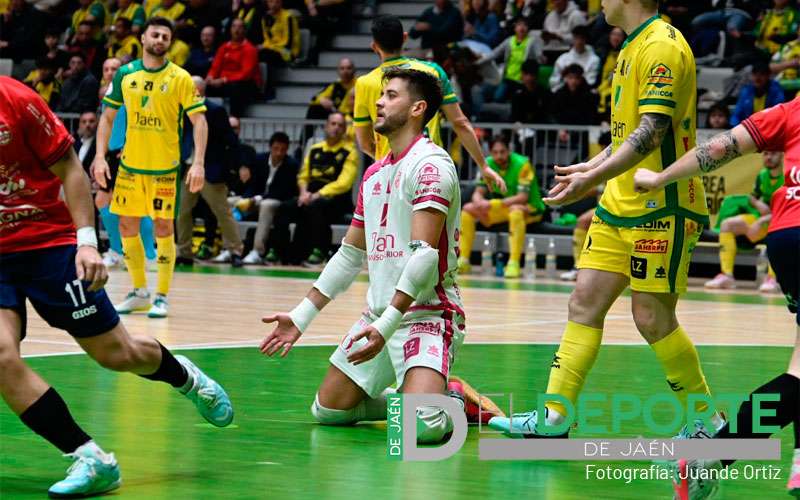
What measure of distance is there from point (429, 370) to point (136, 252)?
253 inches

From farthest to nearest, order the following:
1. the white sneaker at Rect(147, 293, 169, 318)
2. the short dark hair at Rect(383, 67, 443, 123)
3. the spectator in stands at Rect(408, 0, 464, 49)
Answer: the spectator in stands at Rect(408, 0, 464, 49), the white sneaker at Rect(147, 293, 169, 318), the short dark hair at Rect(383, 67, 443, 123)

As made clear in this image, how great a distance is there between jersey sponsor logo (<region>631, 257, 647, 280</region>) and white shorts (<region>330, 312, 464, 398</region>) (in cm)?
100

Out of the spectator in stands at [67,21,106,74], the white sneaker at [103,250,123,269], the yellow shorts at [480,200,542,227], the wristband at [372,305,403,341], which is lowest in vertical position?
the white sneaker at [103,250,123,269]

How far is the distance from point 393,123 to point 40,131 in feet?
6.28

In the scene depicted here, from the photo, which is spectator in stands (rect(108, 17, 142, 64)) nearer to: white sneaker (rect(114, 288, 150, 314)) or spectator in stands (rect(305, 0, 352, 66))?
spectator in stands (rect(305, 0, 352, 66))

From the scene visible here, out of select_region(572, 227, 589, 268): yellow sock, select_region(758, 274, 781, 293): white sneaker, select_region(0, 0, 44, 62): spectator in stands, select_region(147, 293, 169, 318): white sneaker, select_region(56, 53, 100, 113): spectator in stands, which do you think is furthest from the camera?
select_region(0, 0, 44, 62): spectator in stands

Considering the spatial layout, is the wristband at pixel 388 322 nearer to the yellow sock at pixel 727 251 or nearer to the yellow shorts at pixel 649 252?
the yellow shorts at pixel 649 252

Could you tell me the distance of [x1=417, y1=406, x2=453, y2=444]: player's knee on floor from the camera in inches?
260

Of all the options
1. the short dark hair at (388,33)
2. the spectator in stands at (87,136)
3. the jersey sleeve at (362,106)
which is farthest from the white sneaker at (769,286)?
the spectator in stands at (87,136)

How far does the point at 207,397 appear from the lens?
21.1 ft

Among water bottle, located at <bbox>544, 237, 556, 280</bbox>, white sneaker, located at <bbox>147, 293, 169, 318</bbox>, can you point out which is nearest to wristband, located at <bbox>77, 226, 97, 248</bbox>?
white sneaker, located at <bbox>147, 293, 169, 318</bbox>

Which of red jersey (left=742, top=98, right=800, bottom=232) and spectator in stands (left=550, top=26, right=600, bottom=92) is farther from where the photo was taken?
spectator in stands (left=550, top=26, right=600, bottom=92)

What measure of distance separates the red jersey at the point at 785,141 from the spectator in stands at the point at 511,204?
12.7m

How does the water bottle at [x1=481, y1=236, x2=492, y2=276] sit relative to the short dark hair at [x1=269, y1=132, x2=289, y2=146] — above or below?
below
